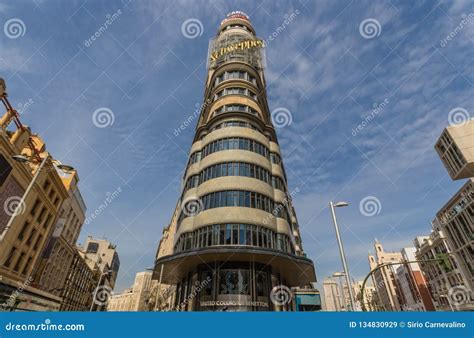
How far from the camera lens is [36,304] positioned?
941 inches

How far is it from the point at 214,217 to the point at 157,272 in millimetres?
8227

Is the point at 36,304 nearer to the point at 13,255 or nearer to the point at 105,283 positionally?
the point at 13,255

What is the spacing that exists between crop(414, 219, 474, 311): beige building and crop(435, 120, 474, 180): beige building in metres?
15.5

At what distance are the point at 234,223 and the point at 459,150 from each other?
44.0 metres

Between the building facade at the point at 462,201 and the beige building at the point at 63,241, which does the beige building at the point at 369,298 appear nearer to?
the building facade at the point at 462,201

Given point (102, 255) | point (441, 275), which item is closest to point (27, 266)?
point (102, 255)

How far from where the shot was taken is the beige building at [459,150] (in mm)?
41719

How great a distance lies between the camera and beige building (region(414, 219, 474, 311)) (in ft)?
159

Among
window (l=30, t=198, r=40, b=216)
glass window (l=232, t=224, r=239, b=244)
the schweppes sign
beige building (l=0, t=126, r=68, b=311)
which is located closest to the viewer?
beige building (l=0, t=126, r=68, b=311)

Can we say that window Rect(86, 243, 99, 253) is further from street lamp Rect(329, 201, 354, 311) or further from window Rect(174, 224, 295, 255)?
street lamp Rect(329, 201, 354, 311)

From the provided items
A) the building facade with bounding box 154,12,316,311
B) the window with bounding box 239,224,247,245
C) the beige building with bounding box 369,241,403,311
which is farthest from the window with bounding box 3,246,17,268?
the beige building with bounding box 369,241,403,311

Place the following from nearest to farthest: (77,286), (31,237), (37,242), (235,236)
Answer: (235,236), (31,237), (37,242), (77,286)

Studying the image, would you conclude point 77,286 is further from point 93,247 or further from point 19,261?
point 19,261

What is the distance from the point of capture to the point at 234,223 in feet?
72.4
